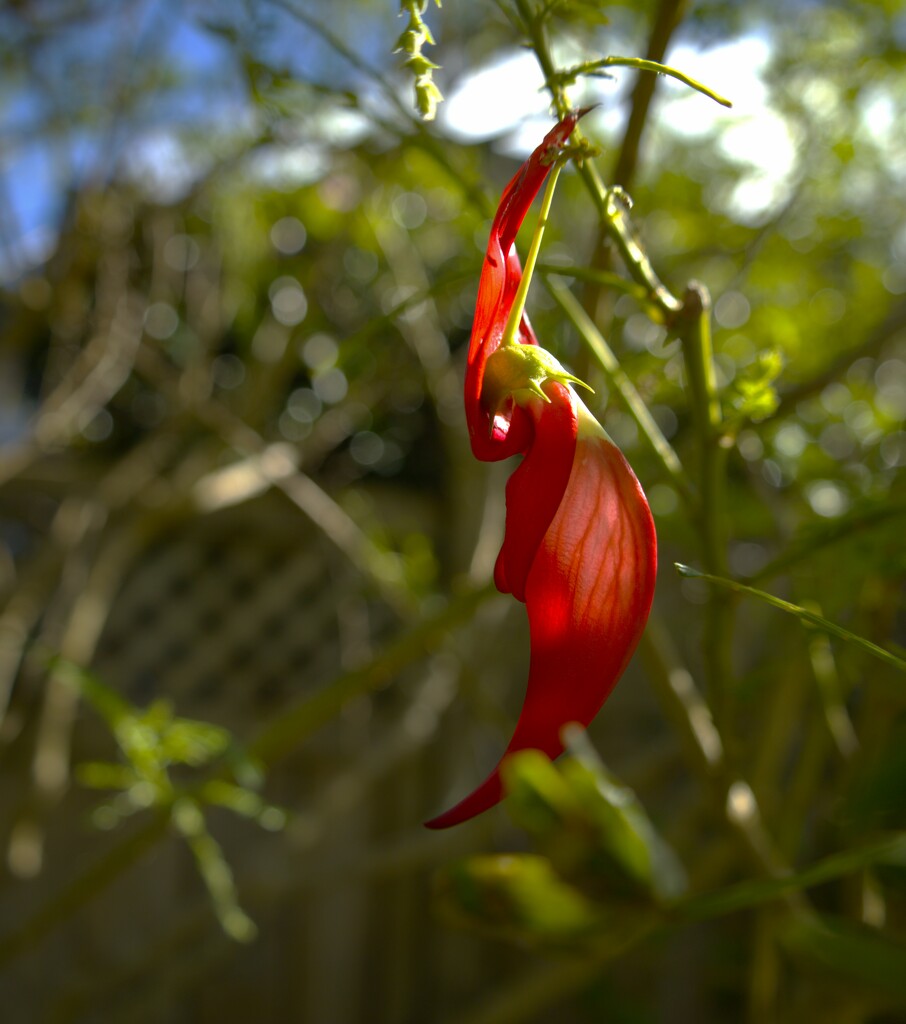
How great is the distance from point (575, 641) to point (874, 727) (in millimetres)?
733

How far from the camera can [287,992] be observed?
7.58 feet

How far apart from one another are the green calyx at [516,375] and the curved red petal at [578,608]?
0.02 meters

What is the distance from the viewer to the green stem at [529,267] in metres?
0.24

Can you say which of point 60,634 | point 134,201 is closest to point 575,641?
point 60,634

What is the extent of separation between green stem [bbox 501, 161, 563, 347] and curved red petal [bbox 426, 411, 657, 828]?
0.04 meters

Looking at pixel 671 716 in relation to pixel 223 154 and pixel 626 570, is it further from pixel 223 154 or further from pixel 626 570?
pixel 223 154

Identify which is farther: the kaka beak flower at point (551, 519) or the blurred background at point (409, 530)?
the blurred background at point (409, 530)

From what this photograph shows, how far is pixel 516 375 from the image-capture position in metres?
0.25

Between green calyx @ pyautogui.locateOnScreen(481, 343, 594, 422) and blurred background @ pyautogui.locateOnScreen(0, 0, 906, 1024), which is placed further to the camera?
blurred background @ pyautogui.locateOnScreen(0, 0, 906, 1024)

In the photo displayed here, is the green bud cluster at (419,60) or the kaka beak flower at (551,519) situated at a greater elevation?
the green bud cluster at (419,60)

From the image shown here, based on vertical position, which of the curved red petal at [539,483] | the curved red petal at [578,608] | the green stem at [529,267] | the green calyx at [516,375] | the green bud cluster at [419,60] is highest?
the green bud cluster at [419,60]

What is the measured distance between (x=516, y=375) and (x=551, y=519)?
35 millimetres

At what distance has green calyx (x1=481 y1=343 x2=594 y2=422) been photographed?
245 millimetres

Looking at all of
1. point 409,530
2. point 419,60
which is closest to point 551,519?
point 419,60
